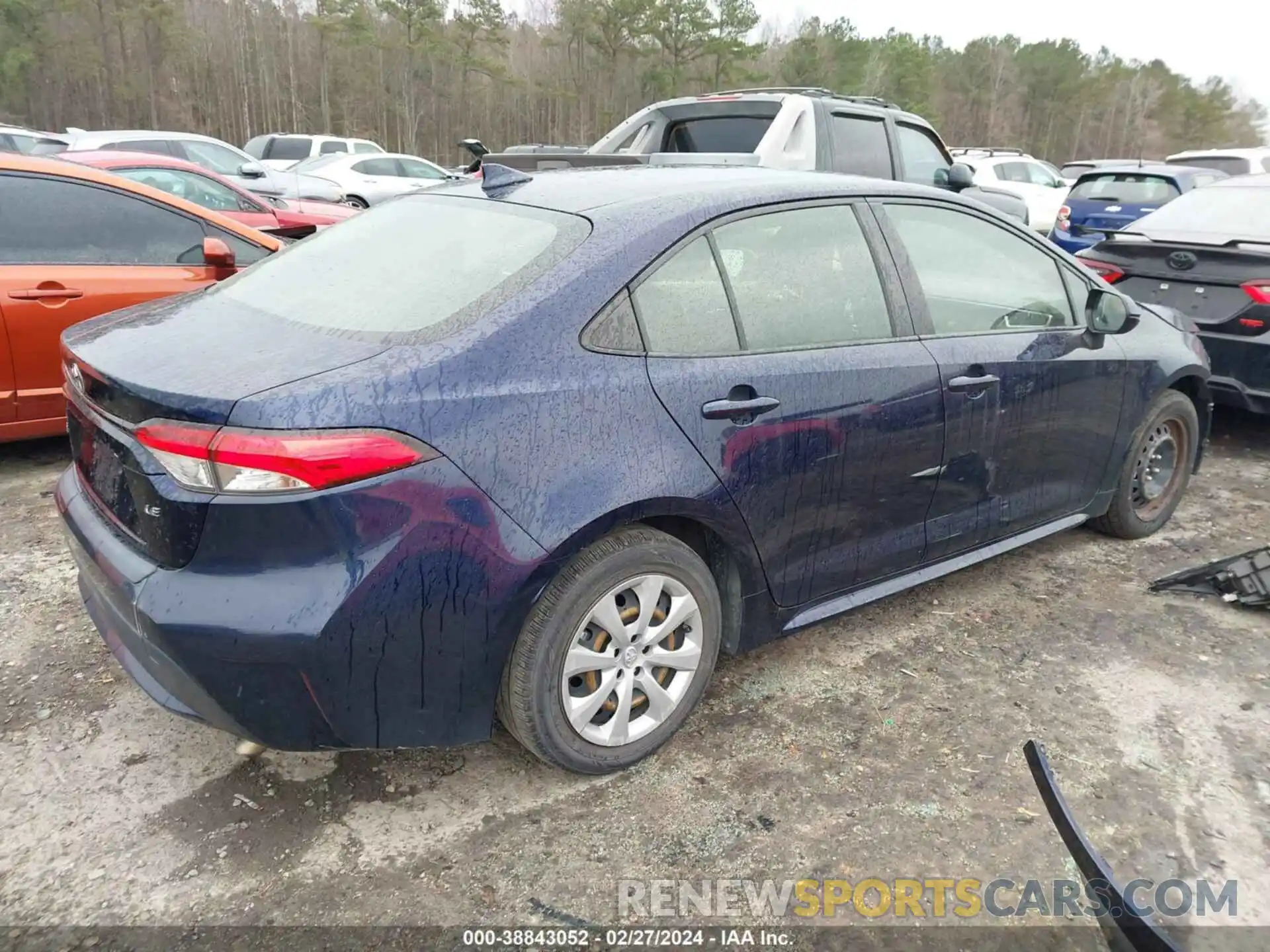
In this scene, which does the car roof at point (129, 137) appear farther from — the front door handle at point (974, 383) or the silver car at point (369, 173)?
the front door handle at point (974, 383)

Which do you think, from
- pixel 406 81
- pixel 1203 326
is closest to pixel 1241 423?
pixel 1203 326

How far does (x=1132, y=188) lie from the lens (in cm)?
1098

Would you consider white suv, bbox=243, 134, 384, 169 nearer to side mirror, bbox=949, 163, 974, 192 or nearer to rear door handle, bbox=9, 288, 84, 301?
side mirror, bbox=949, 163, 974, 192

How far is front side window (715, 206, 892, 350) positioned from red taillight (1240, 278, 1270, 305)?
3.44 metres

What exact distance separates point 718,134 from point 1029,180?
12526 millimetres

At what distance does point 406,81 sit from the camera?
134ft

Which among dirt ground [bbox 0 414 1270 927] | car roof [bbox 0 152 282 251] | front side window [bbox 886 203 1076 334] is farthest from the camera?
car roof [bbox 0 152 282 251]

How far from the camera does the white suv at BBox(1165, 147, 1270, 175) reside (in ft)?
40.5

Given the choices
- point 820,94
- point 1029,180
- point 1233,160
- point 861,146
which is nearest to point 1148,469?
point 861,146

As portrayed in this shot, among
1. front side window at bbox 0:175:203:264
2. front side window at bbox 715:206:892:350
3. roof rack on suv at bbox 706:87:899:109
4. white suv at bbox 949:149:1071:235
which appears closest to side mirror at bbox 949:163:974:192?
roof rack on suv at bbox 706:87:899:109

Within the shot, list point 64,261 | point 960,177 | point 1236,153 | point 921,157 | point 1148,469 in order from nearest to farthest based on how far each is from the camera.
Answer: point 1148,469
point 64,261
point 960,177
point 921,157
point 1236,153

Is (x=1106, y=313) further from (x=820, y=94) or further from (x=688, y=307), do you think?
(x=820, y=94)

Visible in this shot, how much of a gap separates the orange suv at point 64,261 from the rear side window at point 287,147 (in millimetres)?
15601

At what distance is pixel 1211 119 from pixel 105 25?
60.4 m
